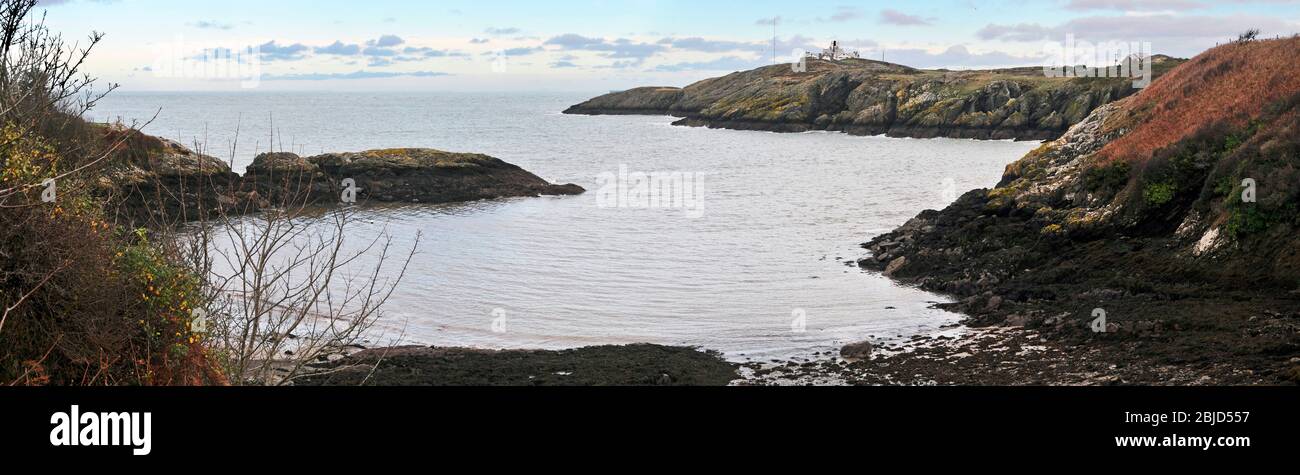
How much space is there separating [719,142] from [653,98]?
79.5 metres

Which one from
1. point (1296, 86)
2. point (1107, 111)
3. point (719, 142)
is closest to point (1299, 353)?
point (1296, 86)

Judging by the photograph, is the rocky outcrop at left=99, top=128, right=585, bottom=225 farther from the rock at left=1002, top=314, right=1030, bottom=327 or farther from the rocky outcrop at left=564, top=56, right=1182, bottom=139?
the rocky outcrop at left=564, top=56, right=1182, bottom=139

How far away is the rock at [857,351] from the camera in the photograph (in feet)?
72.7

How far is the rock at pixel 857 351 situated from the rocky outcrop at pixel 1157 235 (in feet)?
12.3

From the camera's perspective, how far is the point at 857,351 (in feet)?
73.3

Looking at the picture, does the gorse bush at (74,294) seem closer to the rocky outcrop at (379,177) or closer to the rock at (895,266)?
the rock at (895,266)

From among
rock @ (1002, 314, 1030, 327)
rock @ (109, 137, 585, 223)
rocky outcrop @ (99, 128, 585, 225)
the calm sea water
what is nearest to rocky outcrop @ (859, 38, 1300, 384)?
rock @ (1002, 314, 1030, 327)

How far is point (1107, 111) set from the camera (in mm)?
38375

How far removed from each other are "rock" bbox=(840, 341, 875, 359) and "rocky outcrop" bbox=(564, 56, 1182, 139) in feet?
298

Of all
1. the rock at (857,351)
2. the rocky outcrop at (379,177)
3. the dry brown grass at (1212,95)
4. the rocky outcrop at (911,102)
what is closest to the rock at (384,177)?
the rocky outcrop at (379,177)

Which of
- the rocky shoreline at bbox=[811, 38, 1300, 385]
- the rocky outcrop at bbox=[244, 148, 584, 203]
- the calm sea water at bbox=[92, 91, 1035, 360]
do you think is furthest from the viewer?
the rocky outcrop at bbox=[244, 148, 584, 203]

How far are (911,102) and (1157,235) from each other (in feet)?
335

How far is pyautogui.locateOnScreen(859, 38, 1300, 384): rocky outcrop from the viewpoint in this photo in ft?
65.9
